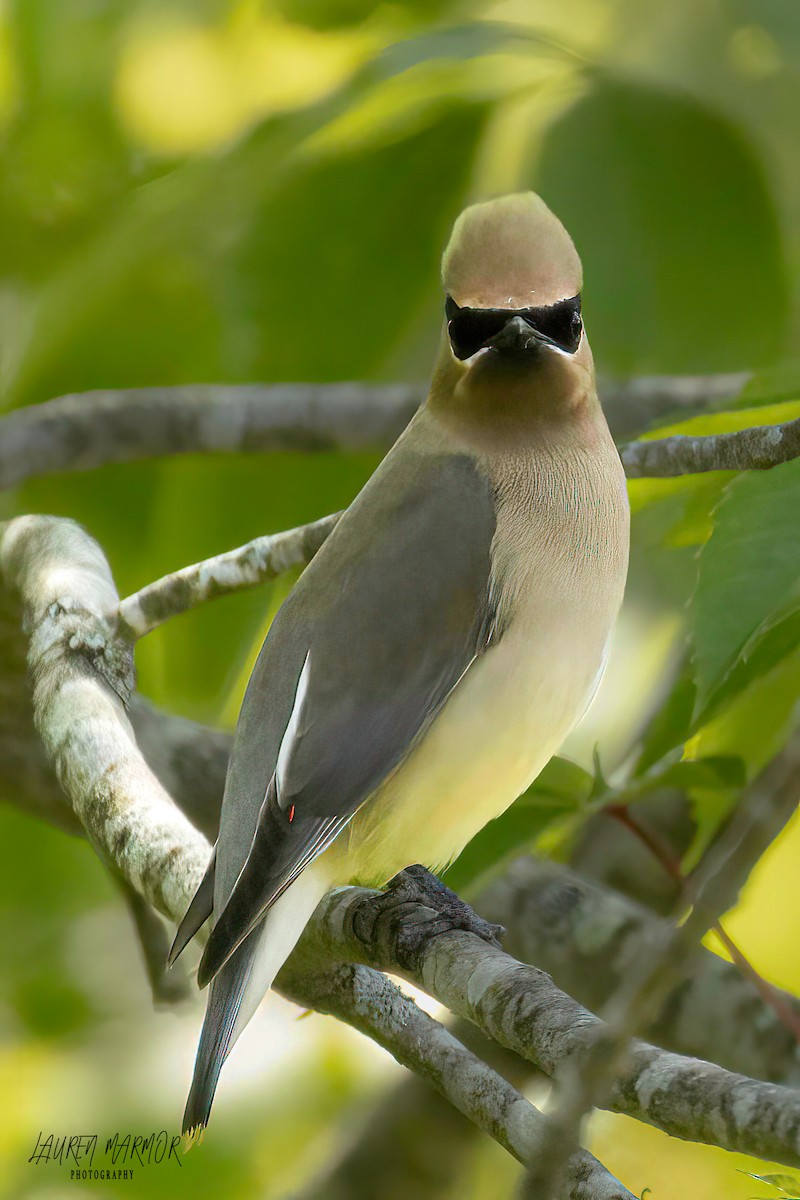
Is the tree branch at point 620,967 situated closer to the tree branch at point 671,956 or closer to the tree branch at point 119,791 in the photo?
the tree branch at point 119,791

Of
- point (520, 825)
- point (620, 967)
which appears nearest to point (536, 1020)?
point (520, 825)

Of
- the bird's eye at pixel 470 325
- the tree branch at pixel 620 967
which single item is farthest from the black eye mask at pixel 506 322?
the tree branch at pixel 620 967

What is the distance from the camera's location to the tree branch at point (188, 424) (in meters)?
3.29

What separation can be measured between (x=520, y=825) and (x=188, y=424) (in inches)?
→ 61.4

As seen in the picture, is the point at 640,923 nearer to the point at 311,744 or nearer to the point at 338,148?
the point at 311,744

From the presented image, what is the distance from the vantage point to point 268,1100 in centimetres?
345

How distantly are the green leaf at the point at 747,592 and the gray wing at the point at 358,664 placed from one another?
46 centimetres

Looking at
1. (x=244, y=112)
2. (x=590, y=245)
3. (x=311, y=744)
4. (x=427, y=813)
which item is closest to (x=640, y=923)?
(x=427, y=813)

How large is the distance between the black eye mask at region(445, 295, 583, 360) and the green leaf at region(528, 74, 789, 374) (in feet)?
2.96

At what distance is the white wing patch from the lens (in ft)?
6.44

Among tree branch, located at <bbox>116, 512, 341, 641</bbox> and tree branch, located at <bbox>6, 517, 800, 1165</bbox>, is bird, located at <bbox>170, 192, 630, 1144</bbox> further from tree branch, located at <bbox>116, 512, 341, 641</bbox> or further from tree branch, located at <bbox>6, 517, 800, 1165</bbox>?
Result: tree branch, located at <bbox>116, 512, 341, 641</bbox>

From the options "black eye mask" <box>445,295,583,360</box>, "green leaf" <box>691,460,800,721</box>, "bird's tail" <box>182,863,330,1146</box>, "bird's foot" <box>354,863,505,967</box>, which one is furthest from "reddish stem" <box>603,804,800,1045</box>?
"black eye mask" <box>445,295,583,360</box>

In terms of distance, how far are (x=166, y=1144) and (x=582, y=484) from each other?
73.6 inches

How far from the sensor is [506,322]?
2018 millimetres
